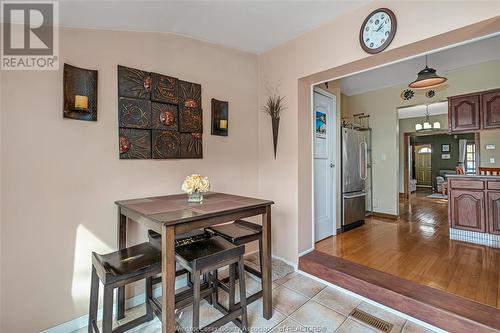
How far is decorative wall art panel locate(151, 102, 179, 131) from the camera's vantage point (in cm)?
225

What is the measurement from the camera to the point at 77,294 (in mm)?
1868

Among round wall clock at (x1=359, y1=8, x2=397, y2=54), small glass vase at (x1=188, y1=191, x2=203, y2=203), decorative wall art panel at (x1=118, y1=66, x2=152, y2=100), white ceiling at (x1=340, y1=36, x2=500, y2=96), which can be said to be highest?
white ceiling at (x1=340, y1=36, x2=500, y2=96)

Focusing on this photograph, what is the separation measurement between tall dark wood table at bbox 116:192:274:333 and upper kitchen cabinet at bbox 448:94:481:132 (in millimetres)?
4020

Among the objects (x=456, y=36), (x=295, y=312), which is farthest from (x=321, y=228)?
(x=456, y=36)

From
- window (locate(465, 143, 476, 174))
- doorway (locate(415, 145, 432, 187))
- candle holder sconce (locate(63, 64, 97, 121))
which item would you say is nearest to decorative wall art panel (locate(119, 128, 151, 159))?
candle holder sconce (locate(63, 64, 97, 121))

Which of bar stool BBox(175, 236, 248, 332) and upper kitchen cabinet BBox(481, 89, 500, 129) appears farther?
upper kitchen cabinet BBox(481, 89, 500, 129)

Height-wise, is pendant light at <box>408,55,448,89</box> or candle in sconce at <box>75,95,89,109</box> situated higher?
pendant light at <box>408,55,448,89</box>

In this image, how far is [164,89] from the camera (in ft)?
7.58

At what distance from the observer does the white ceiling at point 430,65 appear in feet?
10.8

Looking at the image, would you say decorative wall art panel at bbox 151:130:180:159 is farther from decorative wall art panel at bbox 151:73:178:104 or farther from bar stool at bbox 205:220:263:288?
bar stool at bbox 205:220:263:288

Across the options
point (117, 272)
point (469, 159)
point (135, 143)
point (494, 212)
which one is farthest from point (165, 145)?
point (469, 159)

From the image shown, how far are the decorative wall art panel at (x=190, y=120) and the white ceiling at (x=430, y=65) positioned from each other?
10.4ft

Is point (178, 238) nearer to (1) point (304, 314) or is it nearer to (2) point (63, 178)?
(2) point (63, 178)

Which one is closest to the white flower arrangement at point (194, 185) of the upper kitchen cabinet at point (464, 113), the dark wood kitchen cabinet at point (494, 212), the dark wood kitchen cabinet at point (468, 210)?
the dark wood kitchen cabinet at point (468, 210)
